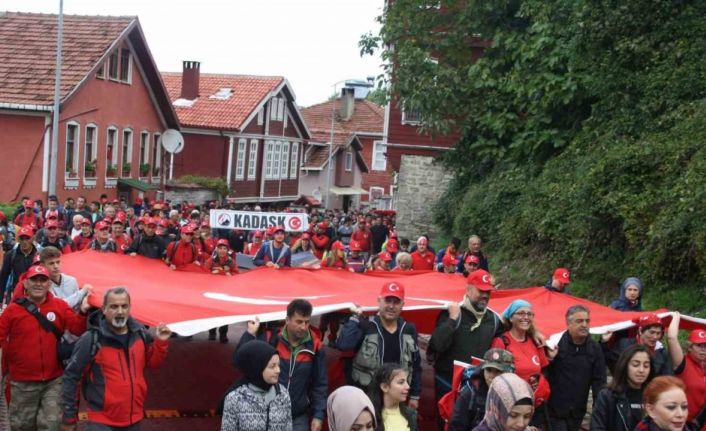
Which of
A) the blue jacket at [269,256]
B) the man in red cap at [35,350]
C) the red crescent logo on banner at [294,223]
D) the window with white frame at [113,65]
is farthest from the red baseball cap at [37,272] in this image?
the window with white frame at [113,65]

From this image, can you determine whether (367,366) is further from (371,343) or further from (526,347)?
(526,347)

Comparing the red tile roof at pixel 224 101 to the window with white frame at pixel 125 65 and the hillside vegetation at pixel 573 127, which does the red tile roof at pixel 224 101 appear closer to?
the window with white frame at pixel 125 65

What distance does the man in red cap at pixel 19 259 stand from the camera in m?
11.5

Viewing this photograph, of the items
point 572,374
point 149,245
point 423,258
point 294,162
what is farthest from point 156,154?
point 572,374

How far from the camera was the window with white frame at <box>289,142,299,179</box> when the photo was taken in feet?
196

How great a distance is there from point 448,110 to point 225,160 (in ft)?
77.5

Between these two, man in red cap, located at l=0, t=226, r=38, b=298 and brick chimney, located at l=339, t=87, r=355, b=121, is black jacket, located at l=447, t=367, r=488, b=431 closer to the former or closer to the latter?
man in red cap, located at l=0, t=226, r=38, b=298

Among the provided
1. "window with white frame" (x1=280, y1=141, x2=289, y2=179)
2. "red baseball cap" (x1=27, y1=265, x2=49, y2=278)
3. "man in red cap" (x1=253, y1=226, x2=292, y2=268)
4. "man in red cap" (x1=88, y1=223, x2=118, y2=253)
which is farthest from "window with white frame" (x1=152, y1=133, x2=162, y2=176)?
"red baseball cap" (x1=27, y1=265, x2=49, y2=278)

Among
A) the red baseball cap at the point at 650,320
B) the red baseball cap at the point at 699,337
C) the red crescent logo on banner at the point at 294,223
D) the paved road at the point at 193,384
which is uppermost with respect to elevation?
the red crescent logo on banner at the point at 294,223

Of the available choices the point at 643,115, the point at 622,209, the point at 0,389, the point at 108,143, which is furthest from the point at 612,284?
the point at 108,143

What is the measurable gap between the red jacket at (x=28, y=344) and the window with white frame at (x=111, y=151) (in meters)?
29.9

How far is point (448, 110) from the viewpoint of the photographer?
2734 cm

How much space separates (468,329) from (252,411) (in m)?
2.74

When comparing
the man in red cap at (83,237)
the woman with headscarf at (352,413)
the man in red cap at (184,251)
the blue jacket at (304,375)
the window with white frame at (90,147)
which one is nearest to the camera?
the woman with headscarf at (352,413)
